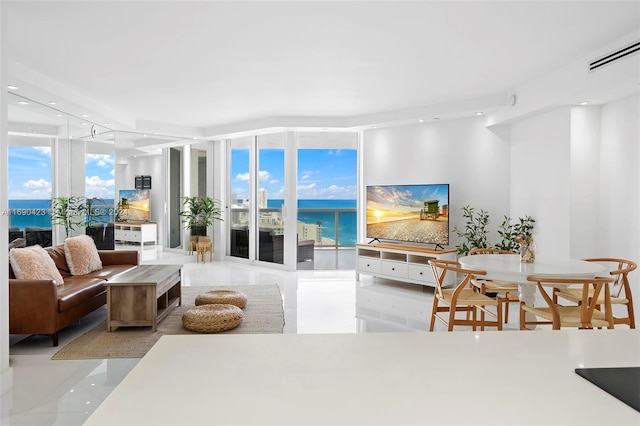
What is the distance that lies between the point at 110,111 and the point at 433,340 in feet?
22.5

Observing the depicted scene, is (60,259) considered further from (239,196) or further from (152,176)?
(152,176)

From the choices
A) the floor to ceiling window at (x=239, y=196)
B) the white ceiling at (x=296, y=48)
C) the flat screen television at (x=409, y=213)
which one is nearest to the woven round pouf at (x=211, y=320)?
the white ceiling at (x=296, y=48)

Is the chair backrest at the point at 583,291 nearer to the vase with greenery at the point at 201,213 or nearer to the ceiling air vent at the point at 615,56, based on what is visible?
the ceiling air vent at the point at 615,56

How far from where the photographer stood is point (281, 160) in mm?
8242

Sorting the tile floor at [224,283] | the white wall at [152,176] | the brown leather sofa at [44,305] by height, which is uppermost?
the white wall at [152,176]

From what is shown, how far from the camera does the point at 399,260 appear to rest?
6.55 metres

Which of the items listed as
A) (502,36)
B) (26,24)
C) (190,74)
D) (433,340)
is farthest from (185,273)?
(433,340)

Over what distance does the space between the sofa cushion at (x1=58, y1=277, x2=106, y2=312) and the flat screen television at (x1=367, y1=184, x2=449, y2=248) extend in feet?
13.1

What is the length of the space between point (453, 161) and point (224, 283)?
12.8 ft

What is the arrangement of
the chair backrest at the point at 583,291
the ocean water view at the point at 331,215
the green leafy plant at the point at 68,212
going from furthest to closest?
the ocean water view at the point at 331,215 → the green leafy plant at the point at 68,212 → the chair backrest at the point at 583,291

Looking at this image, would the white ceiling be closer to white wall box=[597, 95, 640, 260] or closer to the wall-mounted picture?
white wall box=[597, 95, 640, 260]

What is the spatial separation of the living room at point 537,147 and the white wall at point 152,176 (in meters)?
2.28

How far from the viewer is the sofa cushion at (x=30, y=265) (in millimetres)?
4141

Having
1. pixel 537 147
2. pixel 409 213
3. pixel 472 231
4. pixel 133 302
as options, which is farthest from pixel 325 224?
pixel 133 302
